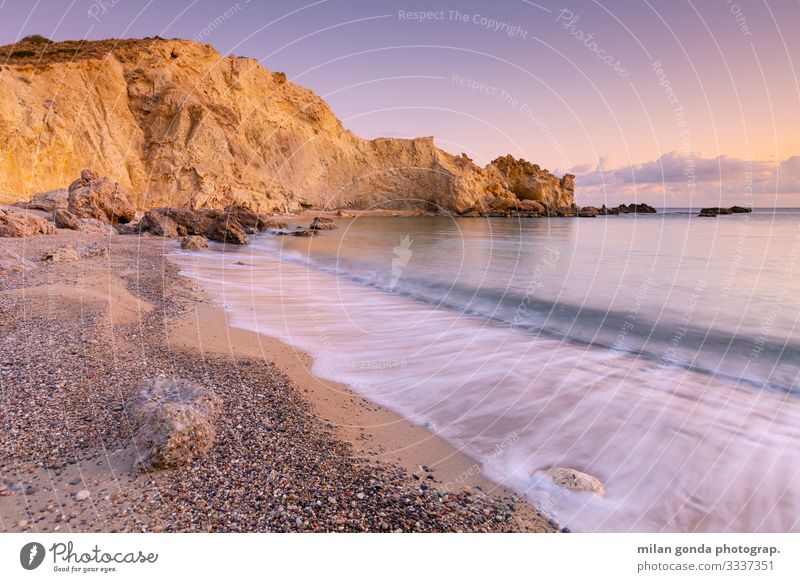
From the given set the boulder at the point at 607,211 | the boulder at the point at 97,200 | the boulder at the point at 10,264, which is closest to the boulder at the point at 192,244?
the boulder at the point at 97,200

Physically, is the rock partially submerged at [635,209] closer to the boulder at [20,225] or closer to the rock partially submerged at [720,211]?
the rock partially submerged at [720,211]

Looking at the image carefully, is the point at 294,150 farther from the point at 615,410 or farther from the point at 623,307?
the point at 615,410

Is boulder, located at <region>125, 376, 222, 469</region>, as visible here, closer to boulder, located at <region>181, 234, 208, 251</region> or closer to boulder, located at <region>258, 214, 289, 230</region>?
boulder, located at <region>181, 234, 208, 251</region>

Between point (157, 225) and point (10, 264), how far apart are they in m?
13.3

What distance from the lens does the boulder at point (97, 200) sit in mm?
20578

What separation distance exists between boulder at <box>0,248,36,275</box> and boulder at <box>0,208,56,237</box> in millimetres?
6813

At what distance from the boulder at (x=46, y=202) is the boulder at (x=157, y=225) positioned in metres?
5.18

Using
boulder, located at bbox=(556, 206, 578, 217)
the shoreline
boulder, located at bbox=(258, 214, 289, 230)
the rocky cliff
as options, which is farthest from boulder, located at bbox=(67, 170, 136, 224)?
boulder, located at bbox=(556, 206, 578, 217)

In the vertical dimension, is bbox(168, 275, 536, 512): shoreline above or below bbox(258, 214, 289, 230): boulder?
below

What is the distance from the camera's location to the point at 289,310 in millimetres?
8836

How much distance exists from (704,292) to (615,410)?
950 cm

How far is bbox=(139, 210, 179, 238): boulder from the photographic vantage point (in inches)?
832

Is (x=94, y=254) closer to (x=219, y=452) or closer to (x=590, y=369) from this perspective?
(x=219, y=452)

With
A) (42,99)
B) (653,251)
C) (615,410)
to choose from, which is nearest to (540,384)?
(615,410)
